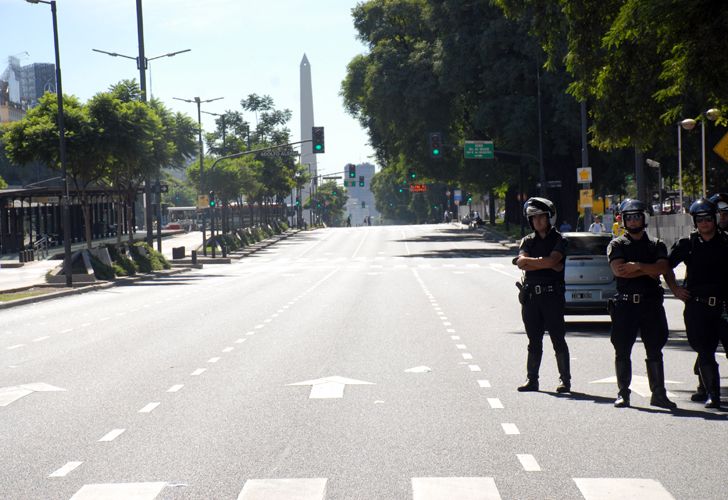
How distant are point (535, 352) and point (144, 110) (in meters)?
37.3

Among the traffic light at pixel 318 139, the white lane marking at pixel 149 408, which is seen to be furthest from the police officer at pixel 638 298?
the traffic light at pixel 318 139

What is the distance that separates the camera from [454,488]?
7727mm

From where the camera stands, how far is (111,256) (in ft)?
151

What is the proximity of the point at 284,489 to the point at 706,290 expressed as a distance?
5.06 m

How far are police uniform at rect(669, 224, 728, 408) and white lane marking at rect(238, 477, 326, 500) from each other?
452cm

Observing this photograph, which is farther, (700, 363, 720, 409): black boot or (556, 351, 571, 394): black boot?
(556, 351, 571, 394): black boot

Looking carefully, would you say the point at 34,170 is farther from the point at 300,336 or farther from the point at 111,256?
the point at 300,336

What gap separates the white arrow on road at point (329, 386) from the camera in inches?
488

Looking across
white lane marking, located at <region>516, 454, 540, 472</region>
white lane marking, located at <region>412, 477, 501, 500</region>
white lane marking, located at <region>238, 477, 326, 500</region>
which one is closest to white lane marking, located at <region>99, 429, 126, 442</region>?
white lane marking, located at <region>238, 477, 326, 500</region>

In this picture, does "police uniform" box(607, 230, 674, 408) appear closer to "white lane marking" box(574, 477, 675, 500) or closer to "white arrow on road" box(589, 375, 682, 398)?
"white arrow on road" box(589, 375, 682, 398)

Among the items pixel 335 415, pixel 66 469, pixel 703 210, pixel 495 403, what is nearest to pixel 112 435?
pixel 66 469

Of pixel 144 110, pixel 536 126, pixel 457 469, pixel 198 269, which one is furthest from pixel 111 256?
pixel 457 469

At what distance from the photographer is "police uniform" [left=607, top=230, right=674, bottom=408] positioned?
11.0 metres

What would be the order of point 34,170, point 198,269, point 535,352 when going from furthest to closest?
1. point 34,170
2. point 198,269
3. point 535,352
